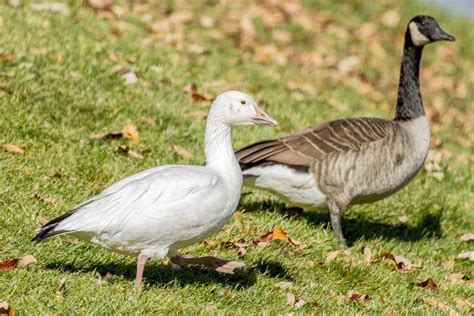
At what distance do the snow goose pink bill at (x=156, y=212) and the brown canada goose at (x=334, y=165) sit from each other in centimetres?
225

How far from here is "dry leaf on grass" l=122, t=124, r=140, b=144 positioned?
9.28 m

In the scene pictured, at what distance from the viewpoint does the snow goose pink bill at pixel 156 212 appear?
584 centimetres

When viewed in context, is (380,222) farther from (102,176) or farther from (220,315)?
(220,315)

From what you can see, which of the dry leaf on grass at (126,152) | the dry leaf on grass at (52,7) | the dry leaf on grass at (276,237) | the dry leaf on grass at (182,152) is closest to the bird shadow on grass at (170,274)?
the dry leaf on grass at (276,237)

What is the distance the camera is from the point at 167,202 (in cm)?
591

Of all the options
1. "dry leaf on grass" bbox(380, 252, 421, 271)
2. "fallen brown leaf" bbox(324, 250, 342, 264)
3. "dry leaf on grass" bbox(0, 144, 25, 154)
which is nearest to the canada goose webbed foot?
"dry leaf on grass" bbox(380, 252, 421, 271)

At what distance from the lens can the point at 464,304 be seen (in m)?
7.49

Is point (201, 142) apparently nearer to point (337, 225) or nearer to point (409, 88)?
point (337, 225)

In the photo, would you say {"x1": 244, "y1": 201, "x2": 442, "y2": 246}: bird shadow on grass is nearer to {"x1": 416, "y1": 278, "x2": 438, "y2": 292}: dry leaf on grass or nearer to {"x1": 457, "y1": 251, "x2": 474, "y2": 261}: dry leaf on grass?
{"x1": 457, "y1": 251, "x2": 474, "y2": 261}: dry leaf on grass

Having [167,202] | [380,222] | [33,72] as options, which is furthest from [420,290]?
[33,72]

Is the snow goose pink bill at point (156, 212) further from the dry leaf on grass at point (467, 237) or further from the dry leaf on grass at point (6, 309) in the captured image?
the dry leaf on grass at point (467, 237)

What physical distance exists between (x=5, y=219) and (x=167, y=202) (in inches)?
67.4

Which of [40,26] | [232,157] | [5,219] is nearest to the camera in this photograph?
[232,157]

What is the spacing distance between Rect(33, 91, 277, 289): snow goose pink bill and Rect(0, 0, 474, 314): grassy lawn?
13.6 inches
